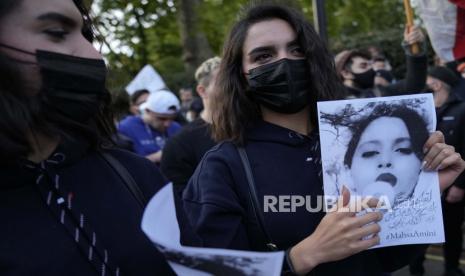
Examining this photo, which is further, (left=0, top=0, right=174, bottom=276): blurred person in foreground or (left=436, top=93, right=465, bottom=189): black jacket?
(left=436, top=93, right=465, bottom=189): black jacket

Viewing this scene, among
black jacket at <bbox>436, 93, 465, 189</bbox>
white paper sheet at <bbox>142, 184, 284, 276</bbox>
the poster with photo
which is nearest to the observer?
white paper sheet at <bbox>142, 184, 284, 276</bbox>

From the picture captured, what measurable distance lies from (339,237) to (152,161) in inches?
25.5

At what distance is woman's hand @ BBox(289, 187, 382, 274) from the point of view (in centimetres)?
142

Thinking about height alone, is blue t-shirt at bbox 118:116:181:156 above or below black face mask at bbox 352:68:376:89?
below

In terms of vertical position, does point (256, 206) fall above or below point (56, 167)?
below

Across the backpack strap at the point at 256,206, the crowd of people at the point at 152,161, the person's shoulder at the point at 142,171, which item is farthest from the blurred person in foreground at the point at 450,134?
the person's shoulder at the point at 142,171

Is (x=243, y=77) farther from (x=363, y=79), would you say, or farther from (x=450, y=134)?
(x=363, y=79)

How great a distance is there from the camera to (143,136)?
5.45 meters

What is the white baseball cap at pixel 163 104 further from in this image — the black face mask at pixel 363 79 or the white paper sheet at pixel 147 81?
the white paper sheet at pixel 147 81

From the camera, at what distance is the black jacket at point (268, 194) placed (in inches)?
63.6

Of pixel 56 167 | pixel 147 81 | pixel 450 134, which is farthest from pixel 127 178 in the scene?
pixel 147 81

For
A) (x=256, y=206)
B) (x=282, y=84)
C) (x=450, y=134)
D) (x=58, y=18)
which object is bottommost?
(x=450, y=134)

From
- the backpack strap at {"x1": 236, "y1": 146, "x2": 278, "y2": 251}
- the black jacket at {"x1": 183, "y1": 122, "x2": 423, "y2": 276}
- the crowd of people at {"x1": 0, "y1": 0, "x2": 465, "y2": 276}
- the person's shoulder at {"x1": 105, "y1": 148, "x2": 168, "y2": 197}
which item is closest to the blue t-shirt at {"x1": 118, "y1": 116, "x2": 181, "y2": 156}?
the crowd of people at {"x1": 0, "y1": 0, "x2": 465, "y2": 276}

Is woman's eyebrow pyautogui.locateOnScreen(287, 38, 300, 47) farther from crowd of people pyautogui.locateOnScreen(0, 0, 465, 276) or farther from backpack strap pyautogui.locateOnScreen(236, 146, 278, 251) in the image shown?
backpack strap pyautogui.locateOnScreen(236, 146, 278, 251)
